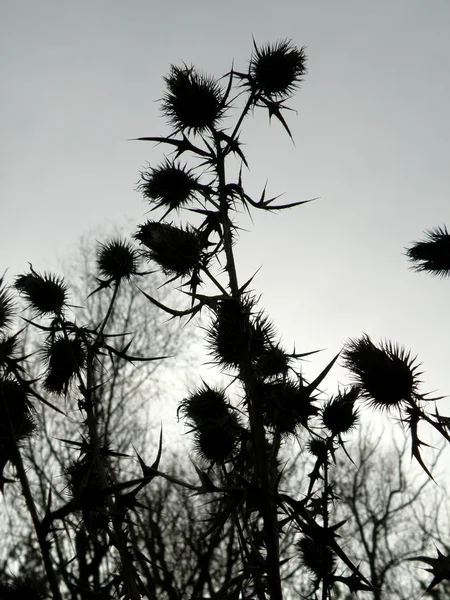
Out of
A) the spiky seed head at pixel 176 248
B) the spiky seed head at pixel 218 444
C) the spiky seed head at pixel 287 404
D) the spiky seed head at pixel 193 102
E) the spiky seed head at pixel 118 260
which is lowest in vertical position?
the spiky seed head at pixel 287 404

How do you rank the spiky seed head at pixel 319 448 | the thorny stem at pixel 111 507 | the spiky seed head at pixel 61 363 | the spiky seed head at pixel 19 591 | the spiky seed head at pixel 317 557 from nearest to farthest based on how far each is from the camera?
the spiky seed head at pixel 19 591, the thorny stem at pixel 111 507, the spiky seed head at pixel 317 557, the spiky seed head at pixel 319 448, the spiky seed head at pixel 61 363

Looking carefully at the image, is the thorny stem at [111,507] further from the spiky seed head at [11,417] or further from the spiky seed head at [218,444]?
the spiky seed head at [218,444]

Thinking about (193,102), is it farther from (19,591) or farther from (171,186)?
(19,591)

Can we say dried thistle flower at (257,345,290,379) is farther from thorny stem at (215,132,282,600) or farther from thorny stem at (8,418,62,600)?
thorny stem at (8,418,62,600)

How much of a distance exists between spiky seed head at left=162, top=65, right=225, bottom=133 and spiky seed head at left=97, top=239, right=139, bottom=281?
91 centimetres

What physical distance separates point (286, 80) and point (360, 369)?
2.01m

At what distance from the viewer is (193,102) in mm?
3250

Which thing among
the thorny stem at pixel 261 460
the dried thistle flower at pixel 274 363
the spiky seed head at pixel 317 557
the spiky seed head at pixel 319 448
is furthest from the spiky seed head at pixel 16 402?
the spiky seed head at pixel 319 448

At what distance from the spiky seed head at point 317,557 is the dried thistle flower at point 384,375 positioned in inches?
26.5

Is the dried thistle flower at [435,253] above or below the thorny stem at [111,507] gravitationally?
above

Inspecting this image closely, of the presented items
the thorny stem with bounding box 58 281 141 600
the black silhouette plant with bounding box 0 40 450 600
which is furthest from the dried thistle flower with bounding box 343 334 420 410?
the thorny stem with bounding box 58 281 141 600

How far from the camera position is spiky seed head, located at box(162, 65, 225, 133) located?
326 centimetres

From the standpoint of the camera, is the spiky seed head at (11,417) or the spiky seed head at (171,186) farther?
the spiky seed head at (171,186)

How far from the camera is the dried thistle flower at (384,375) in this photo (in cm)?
220
